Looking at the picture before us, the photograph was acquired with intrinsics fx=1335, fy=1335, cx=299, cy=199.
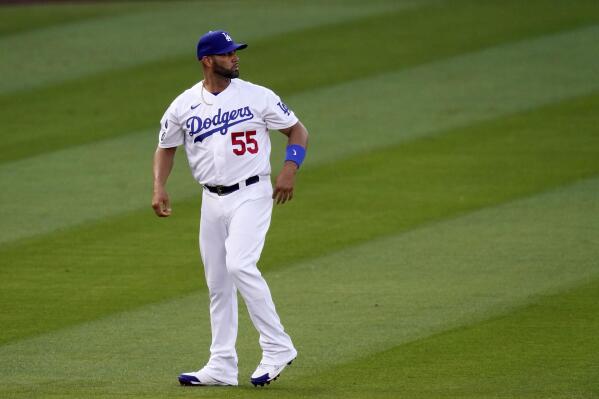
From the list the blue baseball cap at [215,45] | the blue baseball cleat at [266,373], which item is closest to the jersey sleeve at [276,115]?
the blue baseball cap at [215,45]

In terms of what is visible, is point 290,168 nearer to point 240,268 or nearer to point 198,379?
point 240,268

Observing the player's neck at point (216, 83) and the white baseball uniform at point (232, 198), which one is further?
the player's neck at point (216, 83)

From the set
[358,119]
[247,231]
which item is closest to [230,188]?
[247,231]

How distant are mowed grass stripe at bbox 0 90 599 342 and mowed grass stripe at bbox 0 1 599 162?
2559mm

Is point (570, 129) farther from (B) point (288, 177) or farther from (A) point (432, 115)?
(B) point (288, 177)

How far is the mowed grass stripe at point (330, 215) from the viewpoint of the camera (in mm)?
9781

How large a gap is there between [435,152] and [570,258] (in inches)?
148

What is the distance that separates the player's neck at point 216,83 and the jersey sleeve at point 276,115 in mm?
250

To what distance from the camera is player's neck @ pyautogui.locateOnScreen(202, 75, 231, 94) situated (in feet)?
24.7

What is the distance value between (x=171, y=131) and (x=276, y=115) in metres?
0.61

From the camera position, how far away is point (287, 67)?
1709 centimetres

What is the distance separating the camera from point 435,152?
45.8 feet

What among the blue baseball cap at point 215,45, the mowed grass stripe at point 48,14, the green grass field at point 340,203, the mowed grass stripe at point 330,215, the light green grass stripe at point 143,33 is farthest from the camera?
the mowed grass stripe at point 48,14

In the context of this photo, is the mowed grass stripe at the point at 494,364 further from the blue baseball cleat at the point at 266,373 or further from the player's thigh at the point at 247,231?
the player's thigh at the point at 247,231
